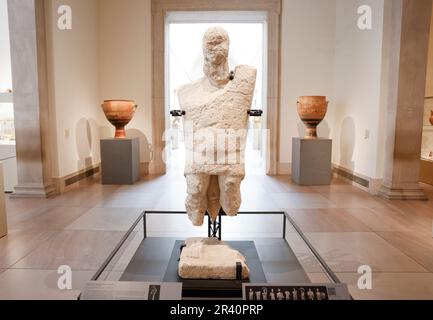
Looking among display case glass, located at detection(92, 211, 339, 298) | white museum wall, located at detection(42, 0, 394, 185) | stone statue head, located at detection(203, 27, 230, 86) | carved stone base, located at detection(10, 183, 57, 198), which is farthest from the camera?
white museum wall, located at detection(42, 0, 394, 185)

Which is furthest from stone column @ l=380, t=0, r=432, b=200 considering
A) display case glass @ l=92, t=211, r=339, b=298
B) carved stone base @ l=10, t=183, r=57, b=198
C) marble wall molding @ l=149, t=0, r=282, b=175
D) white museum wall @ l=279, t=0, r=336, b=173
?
carved stone base @ l=10, t=183, r=57, b=198

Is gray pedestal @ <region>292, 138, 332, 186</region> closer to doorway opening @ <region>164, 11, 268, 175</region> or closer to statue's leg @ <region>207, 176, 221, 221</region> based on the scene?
doorway opening @ <region>164, 11, 268, 175</region>

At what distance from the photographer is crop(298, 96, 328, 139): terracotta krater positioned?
6.60 metres

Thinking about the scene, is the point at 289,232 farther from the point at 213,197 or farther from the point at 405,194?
the point at 405,194

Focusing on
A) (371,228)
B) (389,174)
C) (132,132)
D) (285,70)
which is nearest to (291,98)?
(285,70)

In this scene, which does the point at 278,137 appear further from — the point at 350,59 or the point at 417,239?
the point at 417,239

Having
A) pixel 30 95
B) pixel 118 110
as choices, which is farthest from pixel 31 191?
pixel 118 110

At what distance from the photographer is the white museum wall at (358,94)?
5.79 metres

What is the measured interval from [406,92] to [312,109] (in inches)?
64.5

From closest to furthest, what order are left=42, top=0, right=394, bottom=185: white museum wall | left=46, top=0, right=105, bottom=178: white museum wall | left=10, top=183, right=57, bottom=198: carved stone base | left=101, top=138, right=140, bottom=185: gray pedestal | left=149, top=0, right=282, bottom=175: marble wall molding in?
left=10, top=183, right=57, bottom=198: carved stone base → left=46, top=0, right=105, bottom=178: white museum wall → left=101, top=138, right=140, bottom=185: gray pedestal → left=42, top=0, right=394, bottom=185: white museum wall → left=149, top=0, right=282, bottom=175: marble wall molding

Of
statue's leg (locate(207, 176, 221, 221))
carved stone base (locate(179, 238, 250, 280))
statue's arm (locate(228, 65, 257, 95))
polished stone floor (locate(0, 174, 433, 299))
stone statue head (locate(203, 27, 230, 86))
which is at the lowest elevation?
polished stone floor (locate(0, 174, 433, 299))

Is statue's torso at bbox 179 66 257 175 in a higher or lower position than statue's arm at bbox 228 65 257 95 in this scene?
lower

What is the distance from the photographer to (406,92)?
17.5 feet

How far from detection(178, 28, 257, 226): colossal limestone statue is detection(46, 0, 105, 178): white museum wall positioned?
3.90m
